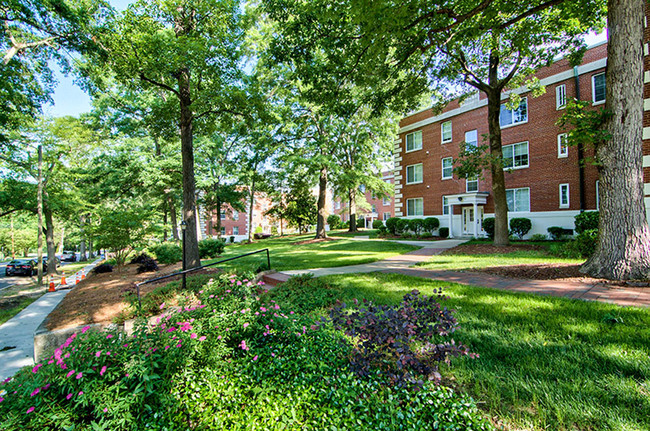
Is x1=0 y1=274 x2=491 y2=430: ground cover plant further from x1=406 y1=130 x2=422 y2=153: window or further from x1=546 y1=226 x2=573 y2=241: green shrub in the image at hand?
x1=406 y1=130 x2=422 y2=153: window

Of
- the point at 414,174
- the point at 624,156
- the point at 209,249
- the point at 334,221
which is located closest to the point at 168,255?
the point at 209,249

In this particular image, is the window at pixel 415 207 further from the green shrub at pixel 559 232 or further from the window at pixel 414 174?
the green shrub at pixel 559 232

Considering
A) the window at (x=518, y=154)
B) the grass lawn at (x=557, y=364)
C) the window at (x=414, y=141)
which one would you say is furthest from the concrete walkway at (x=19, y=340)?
the window at (x=414, y=141)

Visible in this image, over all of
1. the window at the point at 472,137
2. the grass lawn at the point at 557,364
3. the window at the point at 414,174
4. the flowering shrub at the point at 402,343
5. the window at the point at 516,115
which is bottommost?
the grass lawn at the point at 557,364

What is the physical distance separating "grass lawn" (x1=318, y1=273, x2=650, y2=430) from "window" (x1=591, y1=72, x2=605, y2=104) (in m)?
16.3

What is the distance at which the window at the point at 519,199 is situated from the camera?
17.7 metres

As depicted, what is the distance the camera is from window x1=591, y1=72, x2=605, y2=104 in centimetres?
1477

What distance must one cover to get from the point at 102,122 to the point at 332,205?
40050 millimetres

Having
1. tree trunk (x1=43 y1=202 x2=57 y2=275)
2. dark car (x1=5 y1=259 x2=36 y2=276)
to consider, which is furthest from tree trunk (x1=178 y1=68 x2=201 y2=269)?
dark car (x1=5 y1=259 x2=36 y2=276)

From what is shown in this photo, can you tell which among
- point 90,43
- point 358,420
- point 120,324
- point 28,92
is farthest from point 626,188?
point 28,92

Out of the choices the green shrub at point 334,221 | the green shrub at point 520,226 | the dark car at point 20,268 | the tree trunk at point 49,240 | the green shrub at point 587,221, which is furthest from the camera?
the green shrub at point 334,221

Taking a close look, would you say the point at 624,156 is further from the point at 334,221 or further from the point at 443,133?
the point at 334,221

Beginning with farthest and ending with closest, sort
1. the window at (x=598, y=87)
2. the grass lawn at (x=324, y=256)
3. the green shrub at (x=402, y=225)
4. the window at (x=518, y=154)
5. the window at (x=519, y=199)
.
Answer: the green shrub at (x=402, y=225) < the window at (x=518, y=154) < the window at (x=519, y=199) < the window at (x=598, y=87) < the grass lawn at (x=324, y=256)

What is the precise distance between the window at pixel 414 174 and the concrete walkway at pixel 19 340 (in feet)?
75.2
